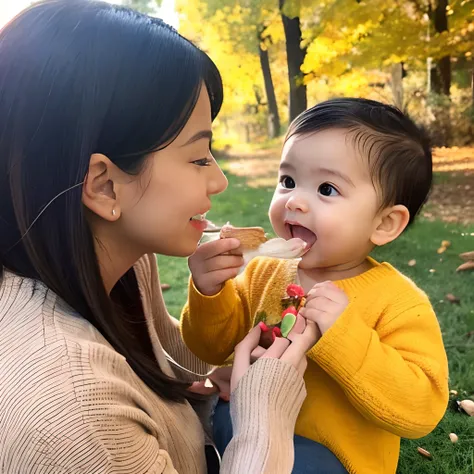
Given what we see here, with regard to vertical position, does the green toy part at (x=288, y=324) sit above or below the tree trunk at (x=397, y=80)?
below

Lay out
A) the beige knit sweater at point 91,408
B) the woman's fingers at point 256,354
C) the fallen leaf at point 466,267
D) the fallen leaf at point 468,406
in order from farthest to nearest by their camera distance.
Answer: the fallen leaf at point 466,267 → the fallen leaf at point 468,406 → the woman's fingers at point 256,354 → the beige knit sweater at point 91,408

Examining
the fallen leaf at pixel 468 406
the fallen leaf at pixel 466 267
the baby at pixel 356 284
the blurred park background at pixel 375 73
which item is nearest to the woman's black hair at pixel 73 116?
the baby at pixel 356 284

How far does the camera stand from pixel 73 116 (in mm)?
873

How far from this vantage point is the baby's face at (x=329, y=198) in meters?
1.17

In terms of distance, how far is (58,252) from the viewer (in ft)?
2.98

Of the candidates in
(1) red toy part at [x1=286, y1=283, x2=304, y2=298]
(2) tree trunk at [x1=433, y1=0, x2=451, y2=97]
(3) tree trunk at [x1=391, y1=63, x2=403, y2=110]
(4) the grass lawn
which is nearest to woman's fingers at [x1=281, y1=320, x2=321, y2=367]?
(1) red toy part at [x1=286, y1=283, x2=304, y2=298]

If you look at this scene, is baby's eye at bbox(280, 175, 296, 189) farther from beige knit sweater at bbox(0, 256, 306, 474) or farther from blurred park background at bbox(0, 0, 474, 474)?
blurred park background at bbox(0, 0, 474, 474)

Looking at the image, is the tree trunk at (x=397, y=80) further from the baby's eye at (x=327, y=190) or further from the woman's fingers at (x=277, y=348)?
the woman's fingers at (x=277, y=348)

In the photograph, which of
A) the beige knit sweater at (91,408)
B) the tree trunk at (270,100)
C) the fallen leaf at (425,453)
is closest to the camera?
the beige knit sweater at (91,408)

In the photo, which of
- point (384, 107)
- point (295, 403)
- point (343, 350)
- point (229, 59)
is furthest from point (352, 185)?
point (229, 59)

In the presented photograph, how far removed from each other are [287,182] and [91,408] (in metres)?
0.71

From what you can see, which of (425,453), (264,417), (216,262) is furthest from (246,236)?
A: (425,453)

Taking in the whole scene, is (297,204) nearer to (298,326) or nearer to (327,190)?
(327,190)

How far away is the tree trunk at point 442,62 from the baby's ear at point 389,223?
2.27 m
